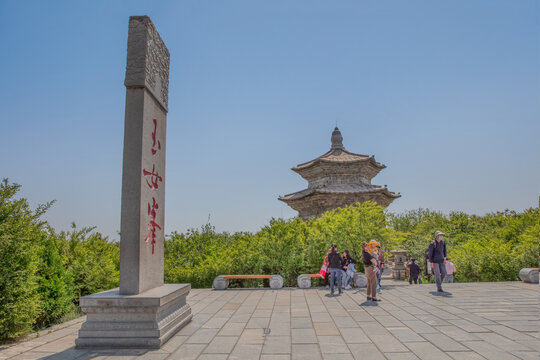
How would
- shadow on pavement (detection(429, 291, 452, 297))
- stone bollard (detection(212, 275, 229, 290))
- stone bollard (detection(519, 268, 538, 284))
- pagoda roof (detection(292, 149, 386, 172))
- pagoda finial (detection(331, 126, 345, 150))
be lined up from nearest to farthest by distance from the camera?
shadow on pavement (detection(429, 291, 452, 297)), stone bollard (detection(519, 268, 538, 284)), stone bollard (detection(212, 275, 229, 290)), pagoda roof (detection(292, 149, 386, 172)), pagoda finial (detection(331, 126, 345, 150))

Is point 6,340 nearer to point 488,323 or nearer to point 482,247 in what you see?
point 488,323

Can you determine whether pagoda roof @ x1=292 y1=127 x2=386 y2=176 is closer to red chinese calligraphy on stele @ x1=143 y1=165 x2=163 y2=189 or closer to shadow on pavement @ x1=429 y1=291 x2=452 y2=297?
shadow on pavement @ x1=429 y1=291 x2=452 y2=297

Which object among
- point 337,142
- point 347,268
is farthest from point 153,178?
point 337,142

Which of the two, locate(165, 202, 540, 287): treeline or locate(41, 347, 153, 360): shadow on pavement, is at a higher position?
locate(165, 202, 540, 287): treeline

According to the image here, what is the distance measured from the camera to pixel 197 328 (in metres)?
5.86

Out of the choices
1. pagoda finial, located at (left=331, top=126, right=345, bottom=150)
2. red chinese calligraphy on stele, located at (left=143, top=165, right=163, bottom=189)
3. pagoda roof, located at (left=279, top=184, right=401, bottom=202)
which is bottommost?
red chinese calligraphy on stele, located at (left=143, top=165, right=163, bottom=189)

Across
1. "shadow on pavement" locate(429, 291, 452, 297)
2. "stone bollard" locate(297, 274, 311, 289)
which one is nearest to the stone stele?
"stone bollard" locate(297, 274, 311, 289)

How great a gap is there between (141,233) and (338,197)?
19.1 meters

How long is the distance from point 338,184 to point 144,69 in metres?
20.4

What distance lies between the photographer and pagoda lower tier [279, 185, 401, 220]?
912 inches

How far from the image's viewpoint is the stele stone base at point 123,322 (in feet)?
15.8

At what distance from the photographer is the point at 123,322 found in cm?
488

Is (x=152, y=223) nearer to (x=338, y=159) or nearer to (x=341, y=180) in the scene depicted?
(x=341, y=180)

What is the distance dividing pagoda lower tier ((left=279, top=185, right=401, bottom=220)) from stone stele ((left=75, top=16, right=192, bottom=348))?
17806 millimetres
